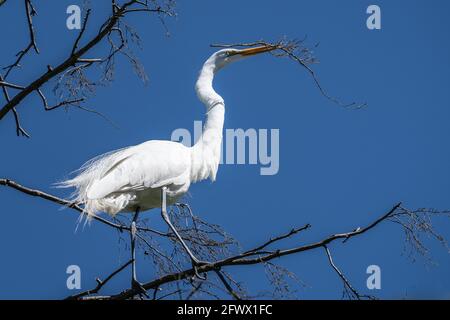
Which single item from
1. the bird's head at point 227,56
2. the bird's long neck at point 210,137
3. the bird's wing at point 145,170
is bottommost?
the bird's wing at point 145,170

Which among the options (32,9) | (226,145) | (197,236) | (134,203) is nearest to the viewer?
(32,9)

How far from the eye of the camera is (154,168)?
5328mm

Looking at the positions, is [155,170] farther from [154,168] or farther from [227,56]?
[227,56]

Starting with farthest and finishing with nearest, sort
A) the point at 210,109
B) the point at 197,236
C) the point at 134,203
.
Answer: the point at 210,109 → the point at 134,203 → the point at 197,236

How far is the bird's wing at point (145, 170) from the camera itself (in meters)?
5.17

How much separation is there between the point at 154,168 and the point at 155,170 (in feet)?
0.05

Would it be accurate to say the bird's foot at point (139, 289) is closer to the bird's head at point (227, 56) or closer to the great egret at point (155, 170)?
the great egret at point (155, 170)

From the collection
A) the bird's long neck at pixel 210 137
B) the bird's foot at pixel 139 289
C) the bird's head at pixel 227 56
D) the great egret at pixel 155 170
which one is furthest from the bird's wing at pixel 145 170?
the bird's head at pixel 227 56

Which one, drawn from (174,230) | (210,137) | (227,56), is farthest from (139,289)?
(227,56)

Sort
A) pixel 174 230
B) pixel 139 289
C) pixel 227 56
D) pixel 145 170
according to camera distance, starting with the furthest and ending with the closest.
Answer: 1. pixel 227 56
2. pixel 145 170
3. pixel 174 230
4. pixel 139 289
